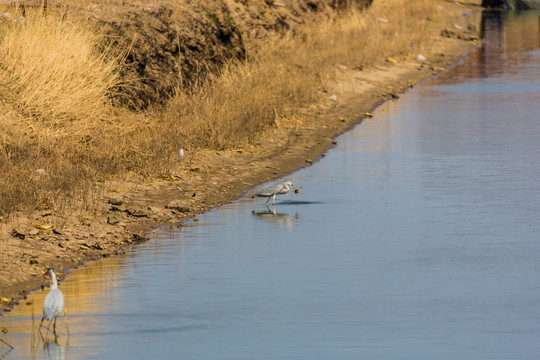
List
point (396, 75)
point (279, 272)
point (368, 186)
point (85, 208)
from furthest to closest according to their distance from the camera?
point (396, 75), point (368, 186), point (85, 208), point (279, 272)

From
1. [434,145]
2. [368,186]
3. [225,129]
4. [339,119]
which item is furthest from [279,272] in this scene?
[339,119]

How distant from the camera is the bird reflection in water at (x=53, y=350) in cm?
819

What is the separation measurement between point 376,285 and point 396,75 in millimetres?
21602

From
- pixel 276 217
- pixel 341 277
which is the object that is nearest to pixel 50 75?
pixel 276 217

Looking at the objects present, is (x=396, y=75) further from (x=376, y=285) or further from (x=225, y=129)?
(x=376, y=285)

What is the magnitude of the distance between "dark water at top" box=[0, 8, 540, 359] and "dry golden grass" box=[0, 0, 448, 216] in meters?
1.52

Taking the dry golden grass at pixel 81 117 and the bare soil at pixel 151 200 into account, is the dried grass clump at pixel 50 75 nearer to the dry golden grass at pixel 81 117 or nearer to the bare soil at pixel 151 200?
the dry golden grass at pixel 81 117

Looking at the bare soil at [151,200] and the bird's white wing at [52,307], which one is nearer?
the bird's white wing at [52,307]

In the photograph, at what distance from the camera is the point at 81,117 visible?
15.8 metres

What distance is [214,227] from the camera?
13062mm

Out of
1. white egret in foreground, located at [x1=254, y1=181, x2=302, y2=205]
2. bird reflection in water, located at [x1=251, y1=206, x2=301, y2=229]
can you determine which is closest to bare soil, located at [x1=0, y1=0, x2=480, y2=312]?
white egret in foreground, located at [x1=254, y1=181, x2=302, y2=205]

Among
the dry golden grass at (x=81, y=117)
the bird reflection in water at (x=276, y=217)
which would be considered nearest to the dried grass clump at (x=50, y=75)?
the dry golden grass at (x=81, y=117)

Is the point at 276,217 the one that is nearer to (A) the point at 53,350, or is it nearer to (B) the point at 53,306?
(B) the point at 53,306

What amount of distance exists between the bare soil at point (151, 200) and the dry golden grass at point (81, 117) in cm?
26
